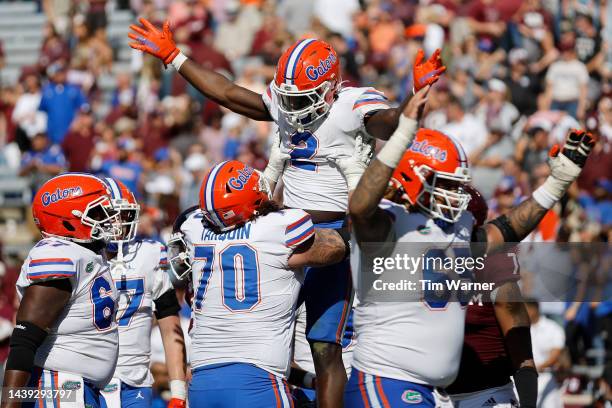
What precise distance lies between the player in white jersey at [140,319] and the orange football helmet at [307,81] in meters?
0.98

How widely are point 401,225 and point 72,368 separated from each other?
5.63ft

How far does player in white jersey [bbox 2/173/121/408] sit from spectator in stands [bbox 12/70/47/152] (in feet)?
33.8

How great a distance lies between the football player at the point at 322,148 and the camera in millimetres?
5590

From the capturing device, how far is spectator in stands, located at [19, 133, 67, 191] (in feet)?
47.7

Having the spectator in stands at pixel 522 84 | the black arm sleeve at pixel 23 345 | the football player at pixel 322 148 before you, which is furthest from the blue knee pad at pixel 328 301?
the spectator in stands at pixel 522 84

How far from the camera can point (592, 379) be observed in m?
9.12

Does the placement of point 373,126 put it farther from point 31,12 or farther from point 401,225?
point 31,12

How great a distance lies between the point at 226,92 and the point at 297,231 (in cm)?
140

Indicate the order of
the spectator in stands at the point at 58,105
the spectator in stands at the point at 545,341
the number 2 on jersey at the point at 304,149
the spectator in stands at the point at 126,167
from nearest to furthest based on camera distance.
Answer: the number 2 on jersey at the point at 304,149
the spectator in stands at the point at 545,341
the spectator in stands at the point at 126,167
the spectator in stands at the point at 58,105

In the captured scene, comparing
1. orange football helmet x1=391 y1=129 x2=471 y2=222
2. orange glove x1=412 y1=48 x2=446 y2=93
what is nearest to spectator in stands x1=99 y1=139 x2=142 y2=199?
orange football helmet x1=391 y1=129 x2=471 y2=222

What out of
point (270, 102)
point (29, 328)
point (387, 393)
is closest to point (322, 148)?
point (270, 102)

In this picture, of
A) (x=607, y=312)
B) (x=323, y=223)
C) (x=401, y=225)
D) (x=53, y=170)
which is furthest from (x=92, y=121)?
(x=401, y=225)

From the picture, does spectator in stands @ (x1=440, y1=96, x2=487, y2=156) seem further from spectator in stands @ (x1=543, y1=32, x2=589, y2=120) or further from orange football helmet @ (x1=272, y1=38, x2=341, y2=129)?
orange football helmet @ (x1=272, y1=38, x2=341, y2=129)

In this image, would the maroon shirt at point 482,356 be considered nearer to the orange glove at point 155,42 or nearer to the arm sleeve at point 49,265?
the arm sleeve at point 49,265
